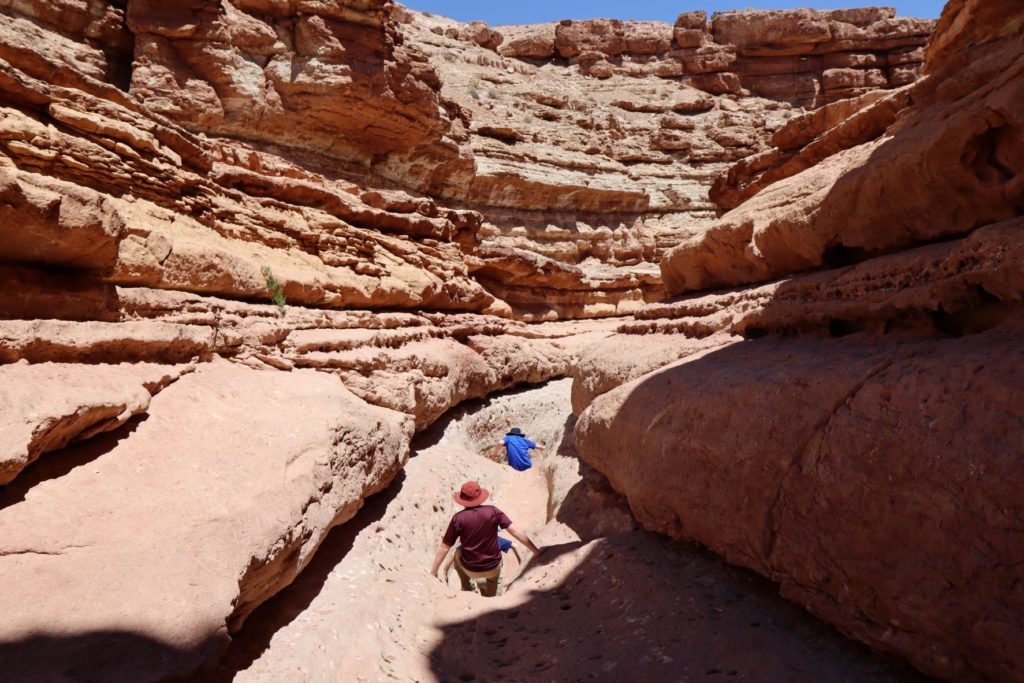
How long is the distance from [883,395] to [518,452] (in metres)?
6.16

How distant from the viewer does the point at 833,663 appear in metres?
2.29

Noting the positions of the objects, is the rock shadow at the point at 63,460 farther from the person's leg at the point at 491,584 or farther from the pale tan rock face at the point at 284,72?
the pale tan rock face at the point at 284,72

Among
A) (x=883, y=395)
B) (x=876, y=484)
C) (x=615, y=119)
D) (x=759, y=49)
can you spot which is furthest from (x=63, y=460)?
(x=759, y=49)

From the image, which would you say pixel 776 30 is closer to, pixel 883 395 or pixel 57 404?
pixel 883 395

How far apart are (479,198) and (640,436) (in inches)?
654

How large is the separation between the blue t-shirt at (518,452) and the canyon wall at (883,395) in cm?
312

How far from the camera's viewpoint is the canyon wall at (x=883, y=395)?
1.93 metres

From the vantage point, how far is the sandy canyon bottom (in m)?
2.53

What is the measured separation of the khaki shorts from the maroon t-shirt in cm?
6

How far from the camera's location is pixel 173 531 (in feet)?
8.48

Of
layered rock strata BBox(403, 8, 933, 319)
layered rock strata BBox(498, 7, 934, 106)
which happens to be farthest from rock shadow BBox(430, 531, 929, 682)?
layered rock strata BBox(498, 7, 934, 106)

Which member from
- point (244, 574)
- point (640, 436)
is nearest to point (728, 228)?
point (640, 436)

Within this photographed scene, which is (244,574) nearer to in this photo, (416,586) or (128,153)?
(416,586)

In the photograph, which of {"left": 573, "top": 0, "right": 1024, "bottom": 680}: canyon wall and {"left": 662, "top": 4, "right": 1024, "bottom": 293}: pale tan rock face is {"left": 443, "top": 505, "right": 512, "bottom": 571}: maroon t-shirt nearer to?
{"left": 573, "top": 0, "right": 1024, "bottom": 680}: canyon wall
